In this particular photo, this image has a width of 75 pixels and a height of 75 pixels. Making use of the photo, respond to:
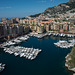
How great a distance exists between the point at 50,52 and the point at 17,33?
35.8 feet

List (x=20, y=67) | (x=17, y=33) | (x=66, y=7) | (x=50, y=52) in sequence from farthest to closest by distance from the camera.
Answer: (x=66, y=7), (x=17, y=33), (x=50, y=52), (x=20, y=67)

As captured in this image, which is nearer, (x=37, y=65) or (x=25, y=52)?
(x=37, y=65)

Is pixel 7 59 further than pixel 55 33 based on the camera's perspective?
No

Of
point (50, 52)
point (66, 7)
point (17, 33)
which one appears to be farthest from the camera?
point (66, 7)

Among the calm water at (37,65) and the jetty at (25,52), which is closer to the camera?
the calm water at (37,65)

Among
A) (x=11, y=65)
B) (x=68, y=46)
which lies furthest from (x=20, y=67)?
(x=68, y=46)

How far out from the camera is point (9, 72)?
1025cm

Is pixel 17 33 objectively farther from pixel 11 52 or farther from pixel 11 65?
pixel 11 65

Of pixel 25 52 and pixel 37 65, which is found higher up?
pixel 25 52

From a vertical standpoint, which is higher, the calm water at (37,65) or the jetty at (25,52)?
the jetty at (25,52)

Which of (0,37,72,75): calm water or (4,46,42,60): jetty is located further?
(4,46,42,60): jetty

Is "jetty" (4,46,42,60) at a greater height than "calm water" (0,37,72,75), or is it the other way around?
"jetty" (4,46,42,60)

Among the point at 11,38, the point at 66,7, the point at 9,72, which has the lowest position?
the point at 9,72

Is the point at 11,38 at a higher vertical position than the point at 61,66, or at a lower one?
higher
